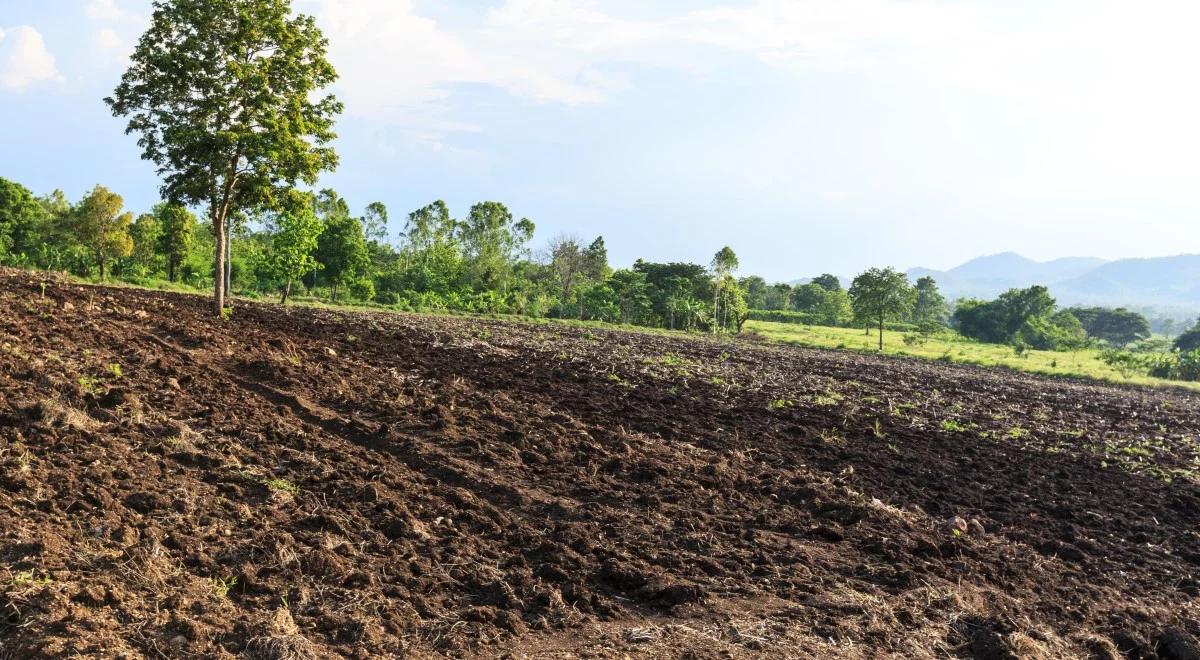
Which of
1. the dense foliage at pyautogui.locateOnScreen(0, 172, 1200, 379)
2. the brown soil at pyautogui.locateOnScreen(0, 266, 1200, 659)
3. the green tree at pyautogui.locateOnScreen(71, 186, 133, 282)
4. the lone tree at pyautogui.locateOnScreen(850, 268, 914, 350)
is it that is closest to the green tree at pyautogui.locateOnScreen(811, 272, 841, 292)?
the dense foliage at pyautogui.locateOnScreen(0, 172, 1200, 379)

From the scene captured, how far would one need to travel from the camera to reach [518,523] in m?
8.32

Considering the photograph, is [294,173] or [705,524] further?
[294,173]

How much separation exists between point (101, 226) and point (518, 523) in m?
47.7

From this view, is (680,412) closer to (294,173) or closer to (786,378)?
(786,378)

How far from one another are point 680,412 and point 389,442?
6.62 metres

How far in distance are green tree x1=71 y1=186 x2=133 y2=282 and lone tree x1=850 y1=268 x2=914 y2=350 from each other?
1863 inches

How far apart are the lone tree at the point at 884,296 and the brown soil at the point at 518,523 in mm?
38263

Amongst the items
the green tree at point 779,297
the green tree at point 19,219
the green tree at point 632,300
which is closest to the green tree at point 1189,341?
the green tree at point 779,297

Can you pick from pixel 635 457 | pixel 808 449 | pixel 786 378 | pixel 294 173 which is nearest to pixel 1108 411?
pixel 786 378

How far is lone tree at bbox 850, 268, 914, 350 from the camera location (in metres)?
54.0

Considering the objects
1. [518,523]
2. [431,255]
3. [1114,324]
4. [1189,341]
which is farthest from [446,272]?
[1114,324]

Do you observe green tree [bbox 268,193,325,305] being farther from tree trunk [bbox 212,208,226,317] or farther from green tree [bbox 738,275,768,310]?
green tree [bbox 738,275,768,310]

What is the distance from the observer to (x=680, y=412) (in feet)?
51.7

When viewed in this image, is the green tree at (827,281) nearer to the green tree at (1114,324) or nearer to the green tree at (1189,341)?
the green tree at (1114,324)
